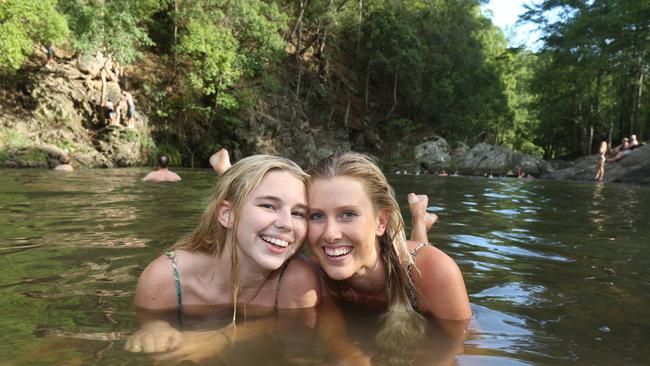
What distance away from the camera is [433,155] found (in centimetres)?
3231

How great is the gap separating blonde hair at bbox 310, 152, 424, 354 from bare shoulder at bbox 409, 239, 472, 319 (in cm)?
8

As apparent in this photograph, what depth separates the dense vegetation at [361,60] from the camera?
21.4m

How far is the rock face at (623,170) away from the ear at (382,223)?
63.1 ft

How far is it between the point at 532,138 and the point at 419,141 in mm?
26296

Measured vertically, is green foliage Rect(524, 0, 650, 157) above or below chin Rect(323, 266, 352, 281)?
above

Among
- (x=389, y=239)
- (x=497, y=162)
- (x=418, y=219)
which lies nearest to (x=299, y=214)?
(x=389, y=239)

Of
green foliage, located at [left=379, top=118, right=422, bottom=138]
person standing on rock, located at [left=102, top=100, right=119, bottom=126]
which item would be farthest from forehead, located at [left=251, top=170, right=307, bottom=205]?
green foliage, located at [left=379, top=118, right=422, bottom=138]

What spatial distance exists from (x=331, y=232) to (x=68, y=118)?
71.4 ft

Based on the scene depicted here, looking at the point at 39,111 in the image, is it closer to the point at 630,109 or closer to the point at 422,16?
the point at 422,16

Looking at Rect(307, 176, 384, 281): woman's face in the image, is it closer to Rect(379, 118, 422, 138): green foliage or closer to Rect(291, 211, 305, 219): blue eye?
Rect(291, 211, 305, 219): blue eye

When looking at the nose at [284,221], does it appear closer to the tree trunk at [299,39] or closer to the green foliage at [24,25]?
the green foliage at [24,25]

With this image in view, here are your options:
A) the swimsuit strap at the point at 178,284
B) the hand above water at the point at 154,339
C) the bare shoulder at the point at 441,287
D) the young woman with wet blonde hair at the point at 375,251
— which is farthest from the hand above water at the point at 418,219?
the hand above water at the point at 154,339

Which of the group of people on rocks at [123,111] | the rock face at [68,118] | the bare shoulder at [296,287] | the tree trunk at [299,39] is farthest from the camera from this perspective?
the tree trunk at [299,39]

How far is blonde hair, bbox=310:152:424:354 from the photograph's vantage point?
3.06 m
